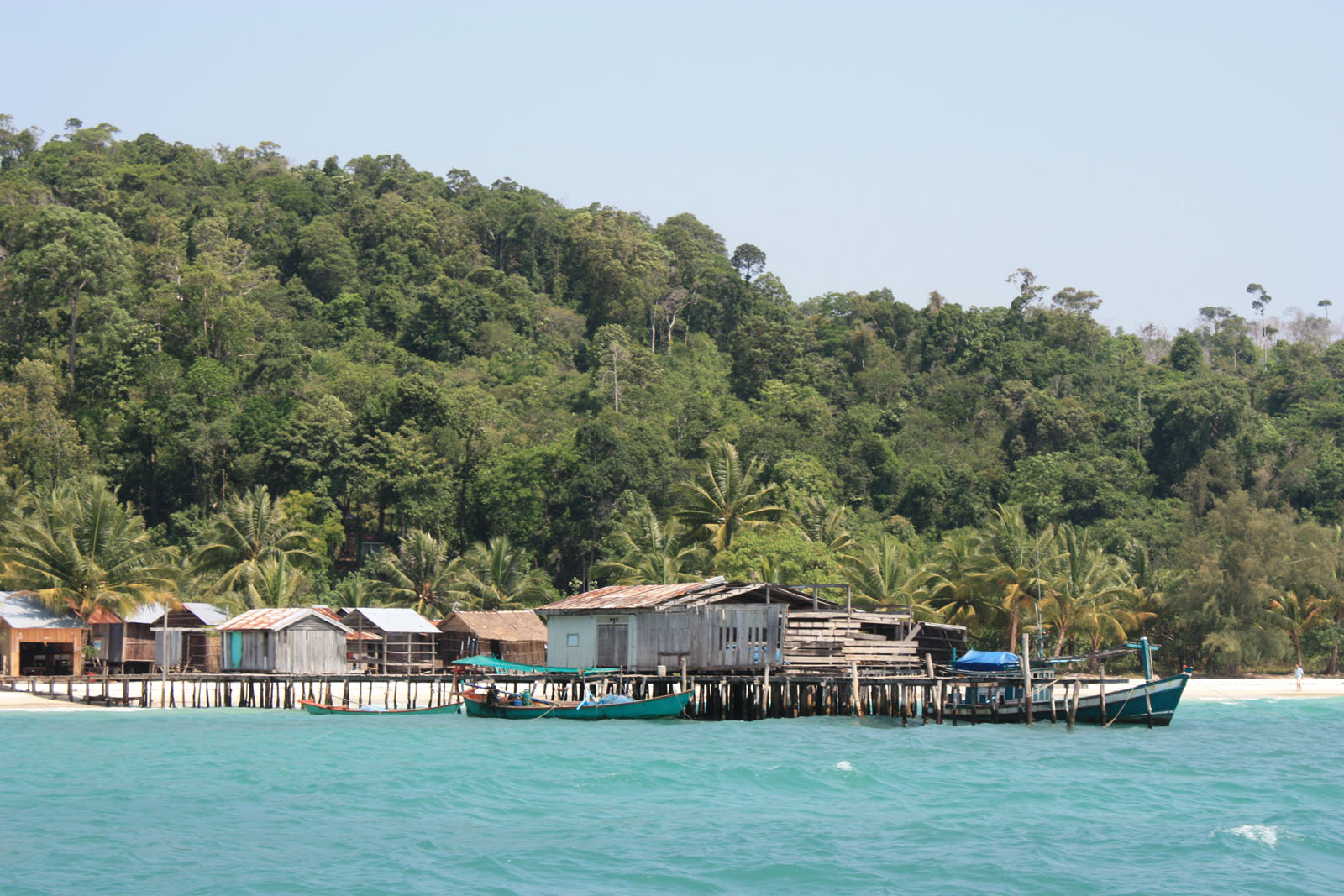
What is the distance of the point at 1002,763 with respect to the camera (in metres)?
28.4

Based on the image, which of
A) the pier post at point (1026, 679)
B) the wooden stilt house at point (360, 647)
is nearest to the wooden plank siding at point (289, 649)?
the wooden stilt house at point (360, 647)

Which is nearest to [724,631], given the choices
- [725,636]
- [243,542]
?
[725,636]

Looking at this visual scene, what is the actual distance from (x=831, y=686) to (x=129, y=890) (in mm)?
24813

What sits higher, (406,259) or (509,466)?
(406,259)

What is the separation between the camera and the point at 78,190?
84312 mm

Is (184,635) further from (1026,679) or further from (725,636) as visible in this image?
(1026,679)

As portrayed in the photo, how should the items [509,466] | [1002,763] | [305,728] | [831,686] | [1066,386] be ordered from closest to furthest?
[1002,763] < [305,728] < [831,686] < [509,466] < [1066,386]

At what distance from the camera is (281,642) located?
4331 centimetres

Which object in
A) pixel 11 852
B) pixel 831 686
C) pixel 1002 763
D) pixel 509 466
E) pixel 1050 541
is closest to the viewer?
pixel 11 852

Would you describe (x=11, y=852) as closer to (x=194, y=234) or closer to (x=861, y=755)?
(x=861, y=755)

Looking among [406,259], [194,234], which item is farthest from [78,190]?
[406,259]

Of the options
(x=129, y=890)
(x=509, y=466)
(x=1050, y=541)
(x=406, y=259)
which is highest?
(x=406, y=259)

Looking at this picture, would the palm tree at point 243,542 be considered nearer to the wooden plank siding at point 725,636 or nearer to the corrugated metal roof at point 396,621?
the corrugated metal roof at point 396,621

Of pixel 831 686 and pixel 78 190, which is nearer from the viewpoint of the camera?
pixel 831 686
